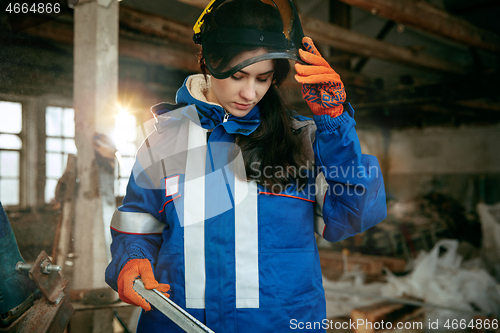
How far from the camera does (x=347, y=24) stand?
3.13m

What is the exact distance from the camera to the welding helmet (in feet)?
3.01

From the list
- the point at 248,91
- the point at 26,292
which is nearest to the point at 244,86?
the point at 248,91

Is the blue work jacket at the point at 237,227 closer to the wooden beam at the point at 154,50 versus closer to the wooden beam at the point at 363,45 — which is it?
the wooden beam at the point at 363,45

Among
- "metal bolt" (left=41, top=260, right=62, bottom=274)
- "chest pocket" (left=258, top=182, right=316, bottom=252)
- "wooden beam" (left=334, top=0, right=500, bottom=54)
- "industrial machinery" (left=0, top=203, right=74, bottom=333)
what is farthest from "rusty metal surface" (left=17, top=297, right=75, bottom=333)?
"wooden beam" (left=334, top=0, right=500, bottom=54)

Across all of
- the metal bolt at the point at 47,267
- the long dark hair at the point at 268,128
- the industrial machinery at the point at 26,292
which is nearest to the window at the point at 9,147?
the industrial machinery at the point at 26,292

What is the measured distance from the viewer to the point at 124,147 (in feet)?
4.45

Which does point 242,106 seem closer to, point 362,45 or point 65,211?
point 65,211

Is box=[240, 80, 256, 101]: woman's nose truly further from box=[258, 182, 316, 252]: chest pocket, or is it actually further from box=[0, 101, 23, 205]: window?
box=[0, 101, 23, 205]: window

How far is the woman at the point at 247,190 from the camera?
905mm

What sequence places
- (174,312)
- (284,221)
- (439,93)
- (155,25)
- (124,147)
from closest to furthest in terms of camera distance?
(174,312) < (284,221) < (124,147) < (155,25) < (439,93)

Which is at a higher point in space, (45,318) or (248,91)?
(248,91)

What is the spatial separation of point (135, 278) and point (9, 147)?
0.53m

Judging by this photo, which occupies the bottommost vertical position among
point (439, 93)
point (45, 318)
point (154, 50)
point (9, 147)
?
point (45, 318)

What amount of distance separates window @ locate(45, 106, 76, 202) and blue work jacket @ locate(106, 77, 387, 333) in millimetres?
439
